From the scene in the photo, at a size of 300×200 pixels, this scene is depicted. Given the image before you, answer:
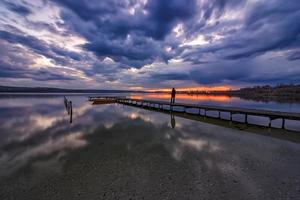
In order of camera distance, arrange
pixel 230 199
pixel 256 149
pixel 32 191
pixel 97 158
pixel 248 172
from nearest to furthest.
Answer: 1. pixel 230 199
2. pixel 32 191
3. pixel 248 172
4. pixel 97 158
5. pixel 256 149

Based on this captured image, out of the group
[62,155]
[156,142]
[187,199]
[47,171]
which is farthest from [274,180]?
[62,155]

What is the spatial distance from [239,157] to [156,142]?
190 inches

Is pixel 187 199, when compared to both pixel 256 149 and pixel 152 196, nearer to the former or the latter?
pixel 152 196

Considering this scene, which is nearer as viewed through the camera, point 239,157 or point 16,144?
point 239,157

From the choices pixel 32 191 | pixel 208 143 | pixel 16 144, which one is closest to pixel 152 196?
pixel 32 191

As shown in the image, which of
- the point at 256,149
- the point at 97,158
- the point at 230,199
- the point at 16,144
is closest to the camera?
the point at 230,199

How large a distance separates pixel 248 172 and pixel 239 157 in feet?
5.45

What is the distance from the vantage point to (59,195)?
477 centimetres

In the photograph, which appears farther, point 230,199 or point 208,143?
point 208,143

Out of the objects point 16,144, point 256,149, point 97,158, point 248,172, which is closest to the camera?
point 248,172

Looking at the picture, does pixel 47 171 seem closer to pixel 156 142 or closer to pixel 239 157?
pixel 156 142

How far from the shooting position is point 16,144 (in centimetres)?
970

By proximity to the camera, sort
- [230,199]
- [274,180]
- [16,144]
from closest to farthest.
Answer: [230,199] → [274,180] → [16,144]

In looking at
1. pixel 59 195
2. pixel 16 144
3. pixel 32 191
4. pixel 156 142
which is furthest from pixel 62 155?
pixel 156 142
